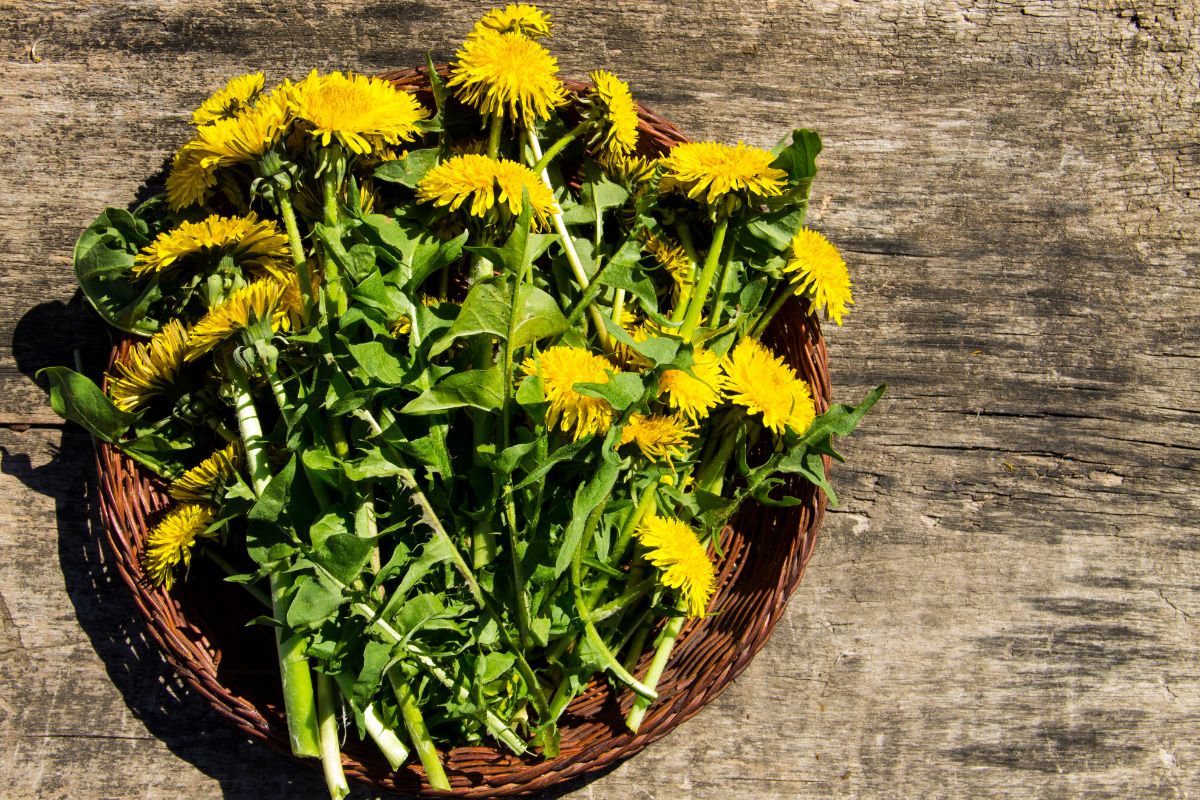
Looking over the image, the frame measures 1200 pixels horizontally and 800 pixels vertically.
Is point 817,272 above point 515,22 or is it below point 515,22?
below

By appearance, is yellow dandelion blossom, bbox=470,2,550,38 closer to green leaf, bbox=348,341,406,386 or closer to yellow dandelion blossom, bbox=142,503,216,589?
green leaf, bbox=348,341,406,386

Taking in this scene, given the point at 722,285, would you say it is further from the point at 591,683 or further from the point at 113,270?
the point at 113,270

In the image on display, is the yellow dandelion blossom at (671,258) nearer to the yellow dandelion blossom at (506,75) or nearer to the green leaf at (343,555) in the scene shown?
the yellow dandelion blossom at (506,75)

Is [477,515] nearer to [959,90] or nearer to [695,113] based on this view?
[695,113]

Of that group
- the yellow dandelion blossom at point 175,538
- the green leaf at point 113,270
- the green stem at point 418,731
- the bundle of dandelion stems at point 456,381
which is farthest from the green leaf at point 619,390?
the green leaf at point 113,270

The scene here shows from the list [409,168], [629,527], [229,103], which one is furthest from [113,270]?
[629,527]

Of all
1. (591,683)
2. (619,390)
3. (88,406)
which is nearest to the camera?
(619,390)

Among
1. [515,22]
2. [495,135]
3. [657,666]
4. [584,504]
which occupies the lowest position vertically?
[657,666]
